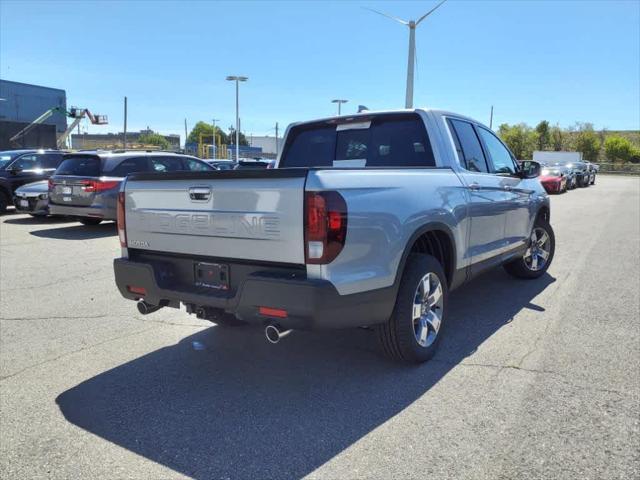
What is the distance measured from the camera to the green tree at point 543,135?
7944 cm

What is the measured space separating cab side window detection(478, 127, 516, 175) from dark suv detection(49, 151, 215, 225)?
21.5 ft

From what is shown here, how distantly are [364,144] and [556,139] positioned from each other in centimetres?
8824

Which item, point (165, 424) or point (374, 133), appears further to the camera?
point (374, 133)

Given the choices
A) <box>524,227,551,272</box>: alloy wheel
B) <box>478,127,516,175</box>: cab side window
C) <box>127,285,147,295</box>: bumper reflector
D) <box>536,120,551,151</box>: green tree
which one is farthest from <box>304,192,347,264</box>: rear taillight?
<box>536,120,551,151</box>: green tree

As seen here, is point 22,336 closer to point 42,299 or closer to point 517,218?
point 42,299

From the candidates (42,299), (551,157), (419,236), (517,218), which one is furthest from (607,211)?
(551,157)

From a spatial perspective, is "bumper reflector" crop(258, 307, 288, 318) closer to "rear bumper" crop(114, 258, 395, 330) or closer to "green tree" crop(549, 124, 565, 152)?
"rear bumper" crop(114, 258, 395, 330)

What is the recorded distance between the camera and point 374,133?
4746 mm

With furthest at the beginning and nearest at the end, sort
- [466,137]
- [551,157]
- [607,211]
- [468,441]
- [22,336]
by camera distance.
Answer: [551,157] → [607,211] → [466,137] → [22,336] → [468,441]

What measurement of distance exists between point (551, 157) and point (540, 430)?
5307 cm

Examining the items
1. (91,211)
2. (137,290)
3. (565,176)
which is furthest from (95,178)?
(565,176)

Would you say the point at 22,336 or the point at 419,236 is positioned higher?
the point at 419,236

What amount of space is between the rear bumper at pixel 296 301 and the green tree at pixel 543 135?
280 ft

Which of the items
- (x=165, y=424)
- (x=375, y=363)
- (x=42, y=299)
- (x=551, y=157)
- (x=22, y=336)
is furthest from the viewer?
(x=551, y=157)
